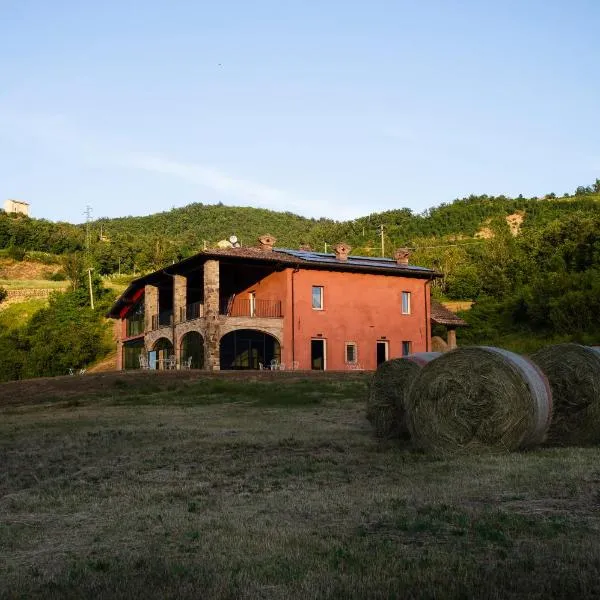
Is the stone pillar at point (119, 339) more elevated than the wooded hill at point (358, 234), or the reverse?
the wooded hill at point (358, 234)

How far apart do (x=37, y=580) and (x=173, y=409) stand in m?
18.0

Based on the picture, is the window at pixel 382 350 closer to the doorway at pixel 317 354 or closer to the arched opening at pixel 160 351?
the doorway at pixel 317 354

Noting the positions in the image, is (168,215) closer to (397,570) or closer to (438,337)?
(438,337)

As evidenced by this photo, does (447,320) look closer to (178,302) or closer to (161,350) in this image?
(178,302)

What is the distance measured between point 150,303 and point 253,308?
7902mm

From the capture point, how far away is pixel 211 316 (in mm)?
40219

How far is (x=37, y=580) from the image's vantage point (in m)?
6.56

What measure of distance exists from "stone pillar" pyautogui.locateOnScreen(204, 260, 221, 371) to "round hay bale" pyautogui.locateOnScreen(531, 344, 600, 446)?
2606 centimetres

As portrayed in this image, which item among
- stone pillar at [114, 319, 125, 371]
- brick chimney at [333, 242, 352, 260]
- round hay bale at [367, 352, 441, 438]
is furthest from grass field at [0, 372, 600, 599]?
stone pillar at [114, 319, 125, 371]

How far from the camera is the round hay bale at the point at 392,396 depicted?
16.2 metres

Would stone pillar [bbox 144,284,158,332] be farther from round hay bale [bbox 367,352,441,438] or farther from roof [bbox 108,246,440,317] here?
round hay bale [bbox 367,352,441,438]

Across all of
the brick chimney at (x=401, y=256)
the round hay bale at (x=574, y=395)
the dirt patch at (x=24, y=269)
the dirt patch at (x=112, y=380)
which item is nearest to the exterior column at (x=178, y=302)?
the dirt patch at (x=112, y=380)

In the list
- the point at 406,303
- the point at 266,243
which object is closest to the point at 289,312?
the point at 266,243

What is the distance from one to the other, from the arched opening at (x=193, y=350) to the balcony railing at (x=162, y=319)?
241 centimetres
